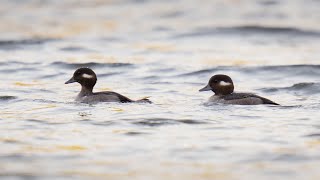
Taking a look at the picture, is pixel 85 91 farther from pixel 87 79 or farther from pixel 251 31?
pixel 251 31

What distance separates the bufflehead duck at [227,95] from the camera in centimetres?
1549

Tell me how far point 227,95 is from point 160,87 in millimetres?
2712

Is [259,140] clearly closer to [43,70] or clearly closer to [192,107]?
[192,107]

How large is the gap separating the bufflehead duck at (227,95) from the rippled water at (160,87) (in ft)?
0.82

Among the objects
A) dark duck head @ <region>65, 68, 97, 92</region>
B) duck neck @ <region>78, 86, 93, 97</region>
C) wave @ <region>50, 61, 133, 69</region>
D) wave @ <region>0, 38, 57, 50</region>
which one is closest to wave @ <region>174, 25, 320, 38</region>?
wave @ <region>0, 38, 57, 50</region>

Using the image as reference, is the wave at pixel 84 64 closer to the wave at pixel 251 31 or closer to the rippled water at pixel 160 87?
the rippled water at pixel 160 87

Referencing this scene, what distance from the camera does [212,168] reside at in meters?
11.4

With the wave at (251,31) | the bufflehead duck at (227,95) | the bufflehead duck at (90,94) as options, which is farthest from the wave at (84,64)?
the bufflehead duck at (227,95)

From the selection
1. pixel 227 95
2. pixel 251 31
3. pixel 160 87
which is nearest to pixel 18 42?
pixel 251 31

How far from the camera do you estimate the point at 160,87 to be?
18516 mm

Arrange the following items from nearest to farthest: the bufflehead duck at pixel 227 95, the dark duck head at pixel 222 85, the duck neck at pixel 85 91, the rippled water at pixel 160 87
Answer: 1. the rippled water at pixel 160 87
2. the bufflehead duck at pixel 227 95
3. the dark duck head at pixel 222 85
4. the duck neck at pixel 85 91

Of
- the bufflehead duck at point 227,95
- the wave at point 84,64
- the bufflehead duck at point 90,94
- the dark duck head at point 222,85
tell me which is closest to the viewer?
the bufflehead duck at point 227,95

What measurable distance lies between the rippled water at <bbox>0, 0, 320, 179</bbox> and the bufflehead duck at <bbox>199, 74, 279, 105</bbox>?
251 mm

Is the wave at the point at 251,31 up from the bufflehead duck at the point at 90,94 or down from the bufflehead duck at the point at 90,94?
up
